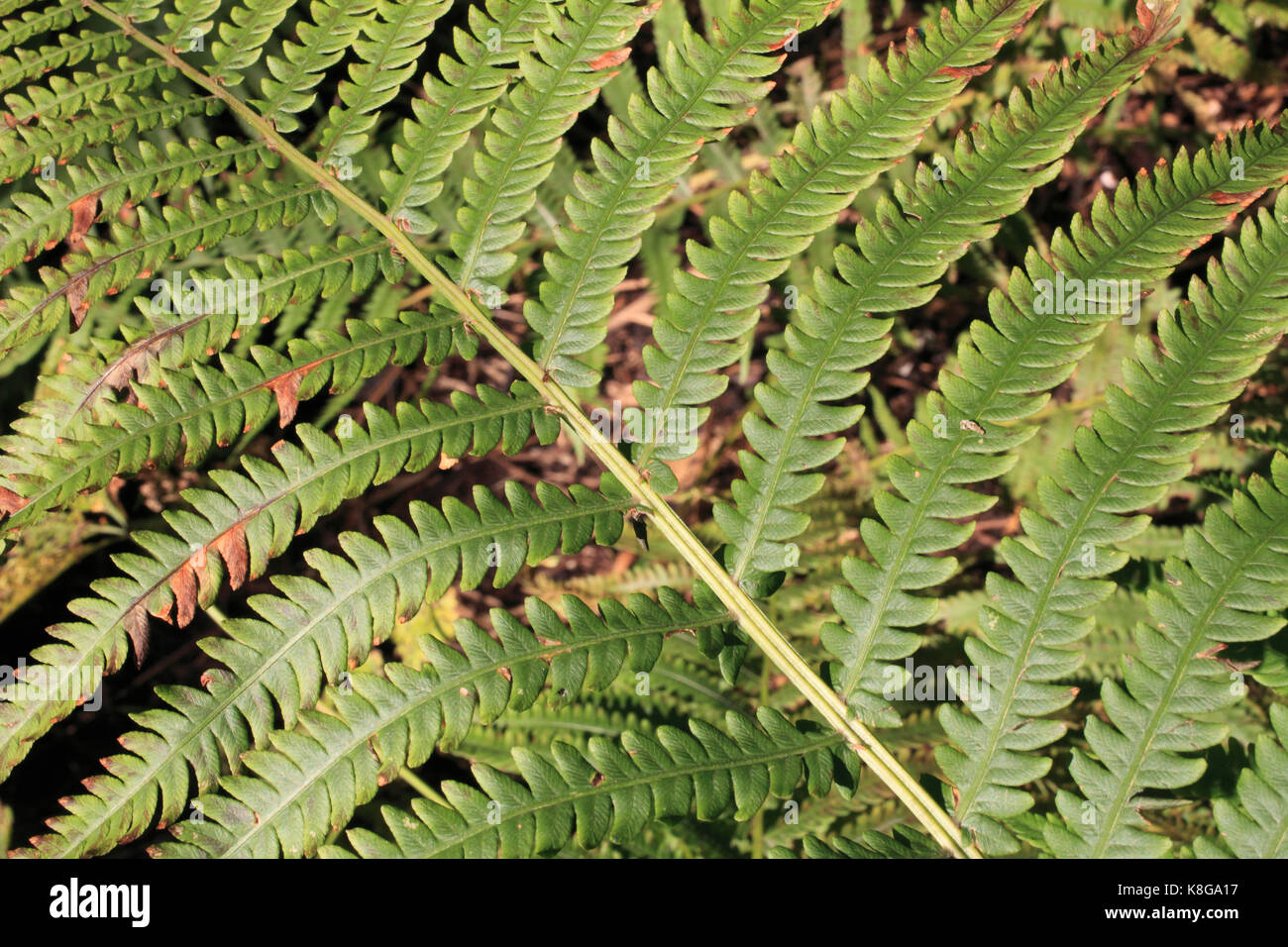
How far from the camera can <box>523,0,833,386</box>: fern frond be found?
1883 mm

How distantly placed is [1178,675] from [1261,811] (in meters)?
0.24

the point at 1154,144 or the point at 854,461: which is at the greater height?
the point at 1154,144

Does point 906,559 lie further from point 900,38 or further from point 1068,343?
point 900,38

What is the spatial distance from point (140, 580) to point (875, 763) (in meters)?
1.43

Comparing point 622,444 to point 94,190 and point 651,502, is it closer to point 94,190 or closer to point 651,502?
point 651,502

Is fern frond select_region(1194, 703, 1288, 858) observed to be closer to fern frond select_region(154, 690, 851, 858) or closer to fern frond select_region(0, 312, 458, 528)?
fern frond select_region(154, 690, 851, 858)

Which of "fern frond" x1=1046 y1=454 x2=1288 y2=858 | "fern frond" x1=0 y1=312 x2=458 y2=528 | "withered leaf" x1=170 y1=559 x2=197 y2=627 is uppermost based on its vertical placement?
"fern frond" x1=0 y1=312 x2=458 y2=528

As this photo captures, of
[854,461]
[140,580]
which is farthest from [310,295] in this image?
[854,461]

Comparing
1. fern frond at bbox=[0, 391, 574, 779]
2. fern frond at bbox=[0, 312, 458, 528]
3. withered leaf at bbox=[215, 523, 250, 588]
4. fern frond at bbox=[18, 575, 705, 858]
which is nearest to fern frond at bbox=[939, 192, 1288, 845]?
fern frond at bbox=[18, 575, 705, 858]

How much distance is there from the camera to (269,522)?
1761 millimetres

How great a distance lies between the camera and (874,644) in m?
1.74

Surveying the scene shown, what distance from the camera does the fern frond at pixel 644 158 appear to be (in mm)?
1883

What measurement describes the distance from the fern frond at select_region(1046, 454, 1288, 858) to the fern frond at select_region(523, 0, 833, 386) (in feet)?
3.83

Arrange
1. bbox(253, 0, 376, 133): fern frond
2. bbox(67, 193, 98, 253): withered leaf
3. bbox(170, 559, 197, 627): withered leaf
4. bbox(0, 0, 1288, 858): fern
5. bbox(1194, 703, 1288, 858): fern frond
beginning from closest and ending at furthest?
bbox(1194, 703, 1288, 858): fern frond < bbox(0, 0, 1288, 858): fern < bbox(170, 559, 197, 627): withered leaf < bbox(67, 193, 98, 253): withered leaf < bbox(253, 0, 376, 133): fern frond
